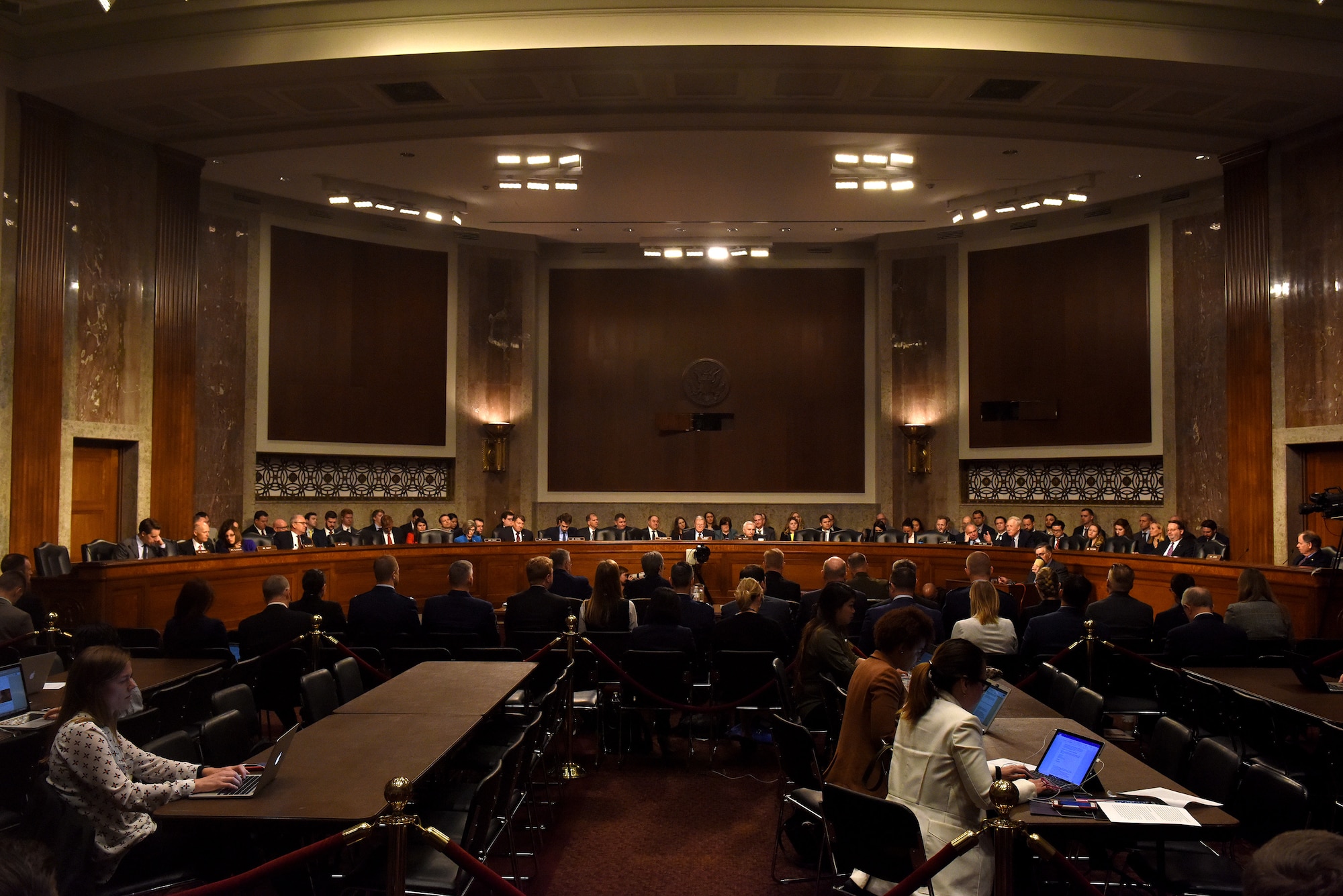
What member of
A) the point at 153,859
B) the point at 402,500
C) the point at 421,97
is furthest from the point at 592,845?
the point at 402,500

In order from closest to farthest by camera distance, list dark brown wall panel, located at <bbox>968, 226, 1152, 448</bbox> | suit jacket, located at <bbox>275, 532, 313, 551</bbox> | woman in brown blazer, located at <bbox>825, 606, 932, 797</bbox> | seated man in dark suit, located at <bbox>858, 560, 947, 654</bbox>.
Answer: woman in brown blazer, located at <bbox>825, 606, 932, 797</bbox> → seated man in dark suit, located at <bbox>858, 560, 947, 654</bbox> → suit jacket, located at <bbox>275, 532, 313, 551</bbox> → dark brown wall panel, located at <bbox>968, 226, 1152, 448</bbox>

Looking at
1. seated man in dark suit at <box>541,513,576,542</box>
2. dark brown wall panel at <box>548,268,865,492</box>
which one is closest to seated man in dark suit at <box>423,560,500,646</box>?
seated man in dark suit at <box>541,513,576,542</box>

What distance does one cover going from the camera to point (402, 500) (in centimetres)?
1595

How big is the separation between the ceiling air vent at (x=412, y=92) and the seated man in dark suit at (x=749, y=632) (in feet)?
20.6

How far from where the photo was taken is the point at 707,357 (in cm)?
1725

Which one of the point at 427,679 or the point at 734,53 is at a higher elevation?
the point at 734,53

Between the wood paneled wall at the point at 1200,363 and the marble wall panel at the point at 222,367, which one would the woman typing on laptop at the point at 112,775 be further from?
the wood paneled wall at the point at 1200,363

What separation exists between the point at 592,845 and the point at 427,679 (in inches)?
50.5

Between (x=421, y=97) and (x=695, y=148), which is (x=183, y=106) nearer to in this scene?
(x=421, y=97)

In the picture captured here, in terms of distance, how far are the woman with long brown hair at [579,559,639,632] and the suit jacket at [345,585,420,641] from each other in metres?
1.25

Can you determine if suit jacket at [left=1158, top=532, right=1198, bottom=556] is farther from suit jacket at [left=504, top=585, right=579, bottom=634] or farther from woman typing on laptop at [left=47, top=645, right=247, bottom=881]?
woman typing on laptop at [left=47, top=645, right=247, bottom=881]

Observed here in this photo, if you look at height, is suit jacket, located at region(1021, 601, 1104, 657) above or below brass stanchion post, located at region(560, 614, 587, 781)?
above

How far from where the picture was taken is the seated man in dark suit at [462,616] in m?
7.08

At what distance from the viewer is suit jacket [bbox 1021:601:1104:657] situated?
22.0ft
